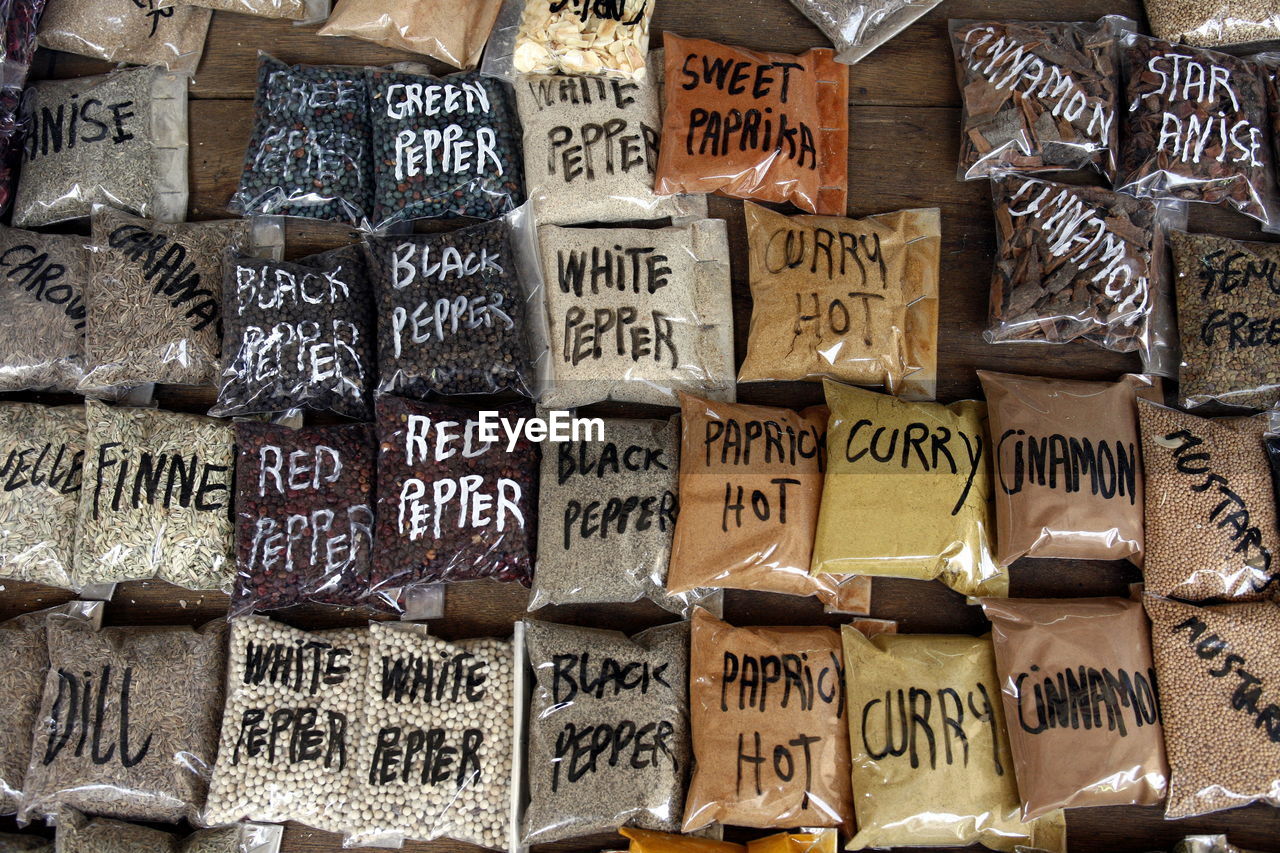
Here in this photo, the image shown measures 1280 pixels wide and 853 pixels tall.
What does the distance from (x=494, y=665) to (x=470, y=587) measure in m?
0.18

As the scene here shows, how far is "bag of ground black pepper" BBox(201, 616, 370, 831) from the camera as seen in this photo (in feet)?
4.85

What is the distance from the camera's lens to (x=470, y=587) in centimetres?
161

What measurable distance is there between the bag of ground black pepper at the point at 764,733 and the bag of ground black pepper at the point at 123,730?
3.25 ft

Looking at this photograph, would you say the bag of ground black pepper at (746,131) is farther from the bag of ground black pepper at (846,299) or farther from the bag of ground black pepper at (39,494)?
the bag of ground black pepper at (39,494)

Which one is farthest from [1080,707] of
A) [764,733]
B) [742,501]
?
[742,501]

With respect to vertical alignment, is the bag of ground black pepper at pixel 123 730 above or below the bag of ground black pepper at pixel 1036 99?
below

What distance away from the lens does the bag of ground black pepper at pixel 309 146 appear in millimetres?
1533

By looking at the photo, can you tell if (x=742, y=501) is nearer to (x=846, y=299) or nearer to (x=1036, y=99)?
(x=846, y=299)

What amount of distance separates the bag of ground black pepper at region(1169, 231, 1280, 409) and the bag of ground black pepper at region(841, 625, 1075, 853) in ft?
2.38

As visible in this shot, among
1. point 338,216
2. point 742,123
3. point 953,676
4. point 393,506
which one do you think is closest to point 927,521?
point 953,676

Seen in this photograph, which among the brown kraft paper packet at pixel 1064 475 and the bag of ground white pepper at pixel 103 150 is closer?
the brown kraft paper packet at pixel 1064 475

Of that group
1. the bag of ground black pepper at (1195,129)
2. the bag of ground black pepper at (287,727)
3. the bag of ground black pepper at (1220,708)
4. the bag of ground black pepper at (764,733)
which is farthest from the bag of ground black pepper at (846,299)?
the bag of ground black pepper at (287,727)

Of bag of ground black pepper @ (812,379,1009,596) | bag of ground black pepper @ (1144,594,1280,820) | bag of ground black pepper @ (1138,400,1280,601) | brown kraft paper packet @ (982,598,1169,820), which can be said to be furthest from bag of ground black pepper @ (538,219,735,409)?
bag of ground black pepper @ (1144,594,1280,820)

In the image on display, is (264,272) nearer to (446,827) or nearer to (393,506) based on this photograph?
(393,506)
